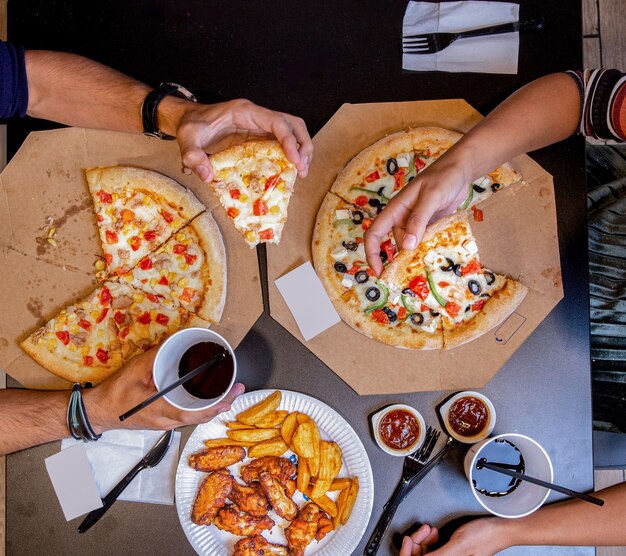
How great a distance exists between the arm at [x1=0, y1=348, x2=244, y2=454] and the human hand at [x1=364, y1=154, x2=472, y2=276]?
1.11 m

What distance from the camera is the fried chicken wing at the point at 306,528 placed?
3.09m

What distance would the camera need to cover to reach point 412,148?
3230 mm

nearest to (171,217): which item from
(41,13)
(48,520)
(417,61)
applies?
(41,13)

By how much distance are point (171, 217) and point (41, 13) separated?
1.56 meters

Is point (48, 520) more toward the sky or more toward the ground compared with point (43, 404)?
more toward the ground

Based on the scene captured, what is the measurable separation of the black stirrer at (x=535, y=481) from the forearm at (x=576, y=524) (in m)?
0.13

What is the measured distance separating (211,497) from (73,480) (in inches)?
35.6

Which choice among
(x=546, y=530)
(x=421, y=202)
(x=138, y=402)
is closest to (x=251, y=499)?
(x=138, y=402)

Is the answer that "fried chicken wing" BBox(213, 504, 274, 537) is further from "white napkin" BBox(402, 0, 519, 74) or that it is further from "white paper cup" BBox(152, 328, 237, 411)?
"white napkin" BBox(402, 0, 519, 74)

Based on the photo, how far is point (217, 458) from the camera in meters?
3.13

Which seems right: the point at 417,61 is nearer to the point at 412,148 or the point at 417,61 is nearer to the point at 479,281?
the point at 412,148

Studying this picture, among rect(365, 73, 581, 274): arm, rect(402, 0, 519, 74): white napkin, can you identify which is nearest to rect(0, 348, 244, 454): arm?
rect(365, 73, 581, 274): arm

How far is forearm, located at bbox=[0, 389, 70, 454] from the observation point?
3.13 metres

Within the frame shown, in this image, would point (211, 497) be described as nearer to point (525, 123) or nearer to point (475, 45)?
point (525, 123)
